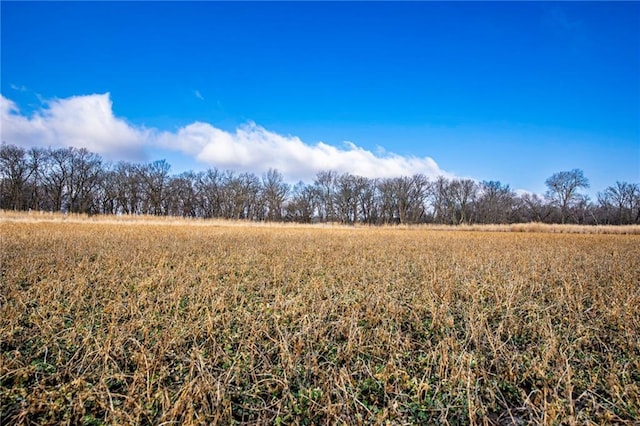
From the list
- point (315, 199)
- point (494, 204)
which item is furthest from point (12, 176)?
point (494, 204)

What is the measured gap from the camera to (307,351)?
2885 millimetres

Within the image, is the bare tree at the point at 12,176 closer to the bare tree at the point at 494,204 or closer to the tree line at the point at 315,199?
the tree line at the point at 315,199

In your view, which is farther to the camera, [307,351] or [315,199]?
[315,199]

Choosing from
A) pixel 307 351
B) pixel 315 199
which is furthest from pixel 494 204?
pixel 307 351

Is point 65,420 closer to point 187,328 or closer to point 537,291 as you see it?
point 187,328

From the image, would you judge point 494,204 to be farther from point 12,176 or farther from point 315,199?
point 12,176

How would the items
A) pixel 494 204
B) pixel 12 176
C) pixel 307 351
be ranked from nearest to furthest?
pixel 307 351
pixel 12 176
pixel 494 204

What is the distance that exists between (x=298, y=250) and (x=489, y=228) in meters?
30.6

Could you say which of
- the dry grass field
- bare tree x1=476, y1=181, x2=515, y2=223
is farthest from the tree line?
the dry grass field

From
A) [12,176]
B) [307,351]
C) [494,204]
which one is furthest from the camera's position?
[494,204]

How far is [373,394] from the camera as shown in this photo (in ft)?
7.62

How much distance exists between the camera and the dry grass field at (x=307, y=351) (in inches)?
81.6

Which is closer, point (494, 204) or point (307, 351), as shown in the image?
point (307, 351)

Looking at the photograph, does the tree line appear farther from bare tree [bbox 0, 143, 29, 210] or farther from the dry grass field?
the dry grass field
